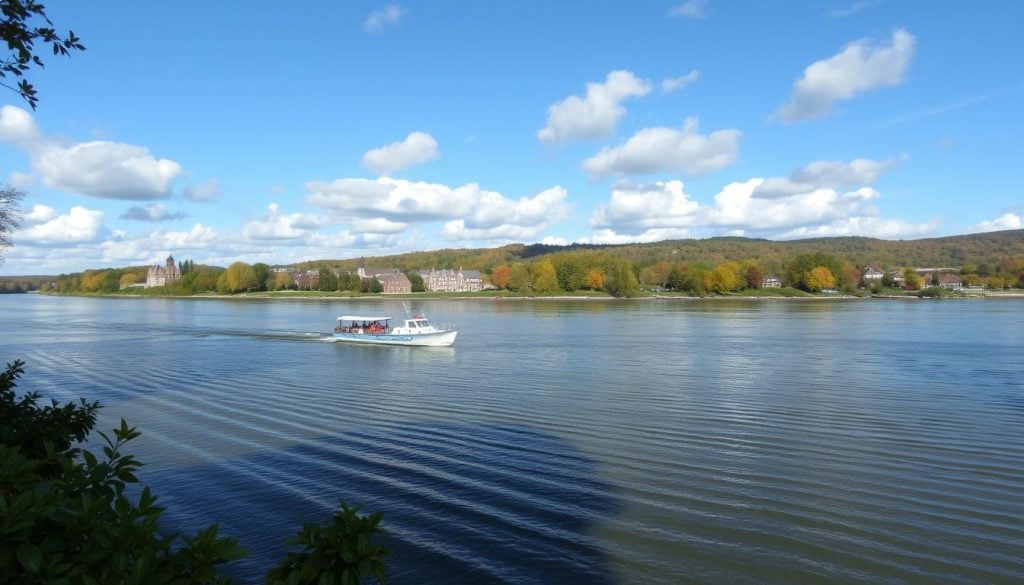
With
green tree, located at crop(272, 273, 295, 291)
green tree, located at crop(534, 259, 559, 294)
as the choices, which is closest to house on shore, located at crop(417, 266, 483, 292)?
green tree, located at crop(272, 273, 295, 291)

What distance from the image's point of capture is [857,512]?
1182 centimetres

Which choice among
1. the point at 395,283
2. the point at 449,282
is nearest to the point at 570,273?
the point at 449,282

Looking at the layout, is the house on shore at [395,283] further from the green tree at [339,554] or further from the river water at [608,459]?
the green tree at [339,554]

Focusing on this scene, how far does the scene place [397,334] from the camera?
4634 centimetres

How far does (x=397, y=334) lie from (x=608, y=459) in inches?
1290

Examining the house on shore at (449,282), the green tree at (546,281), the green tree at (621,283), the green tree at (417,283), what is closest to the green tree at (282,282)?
the green tree at (417,283)

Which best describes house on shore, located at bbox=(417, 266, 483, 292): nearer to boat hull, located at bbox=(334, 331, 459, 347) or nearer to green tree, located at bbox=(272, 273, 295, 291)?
green tree, located at bbox=(272, 273, 295, 291)

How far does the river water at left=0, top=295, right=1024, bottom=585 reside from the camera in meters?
10.2

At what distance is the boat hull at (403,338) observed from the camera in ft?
145

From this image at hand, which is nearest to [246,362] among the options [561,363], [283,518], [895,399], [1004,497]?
[561,363]

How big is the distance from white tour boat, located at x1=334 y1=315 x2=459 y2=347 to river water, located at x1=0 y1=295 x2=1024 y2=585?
29.8 ft

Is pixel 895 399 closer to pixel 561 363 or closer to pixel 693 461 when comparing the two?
pixel 693 461

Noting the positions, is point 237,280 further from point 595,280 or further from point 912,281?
point 912,281

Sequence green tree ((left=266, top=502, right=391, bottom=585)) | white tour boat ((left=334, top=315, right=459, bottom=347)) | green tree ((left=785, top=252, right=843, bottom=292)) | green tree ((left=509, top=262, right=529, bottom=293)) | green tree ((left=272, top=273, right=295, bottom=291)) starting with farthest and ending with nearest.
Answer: green tree ((left=272, top=273, right=295, bottom=291)) → green tree ((left=509, top=262, right=529, bottom=293)) → green tree ((left=785, top=252, right=843, bottom=292)) → white tour boat ((left=334, top=315, right=459, bottom=347)) → green tree ((left=266, top=502, right=391, bottom=585))
